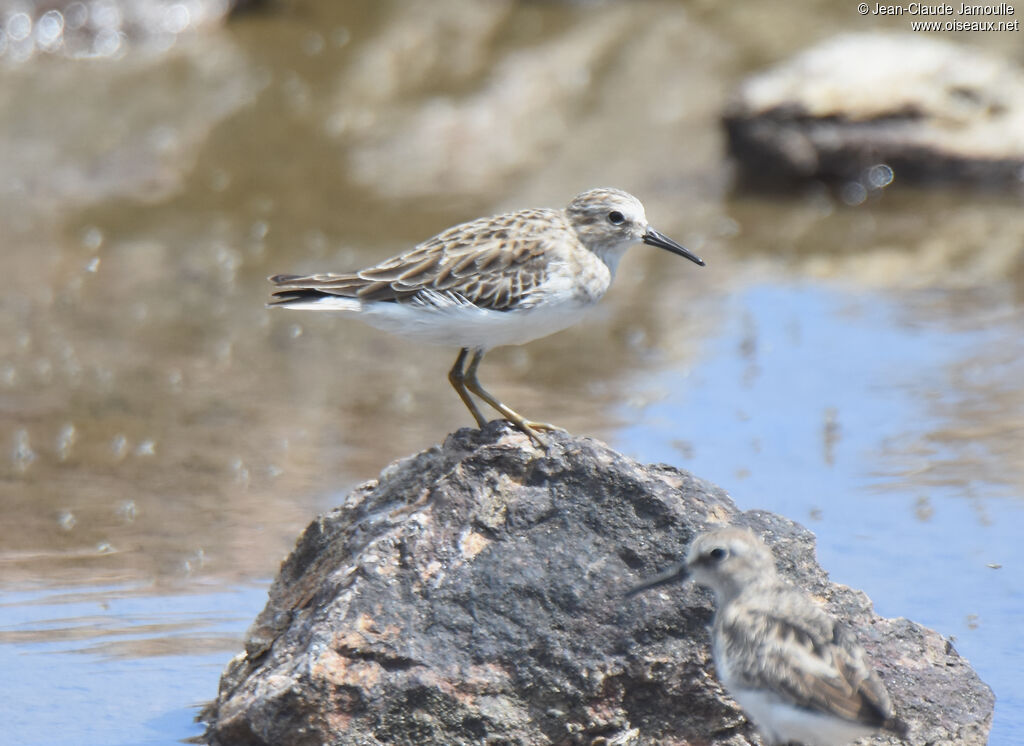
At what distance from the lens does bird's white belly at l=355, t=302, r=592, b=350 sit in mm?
6980

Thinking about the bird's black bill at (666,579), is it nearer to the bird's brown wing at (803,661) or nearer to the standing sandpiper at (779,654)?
the standing sandpiper at (779,654)

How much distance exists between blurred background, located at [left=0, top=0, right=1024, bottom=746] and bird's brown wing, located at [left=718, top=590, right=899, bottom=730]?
1.70m

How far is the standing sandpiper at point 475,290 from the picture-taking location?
701 cm

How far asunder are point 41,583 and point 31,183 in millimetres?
8494

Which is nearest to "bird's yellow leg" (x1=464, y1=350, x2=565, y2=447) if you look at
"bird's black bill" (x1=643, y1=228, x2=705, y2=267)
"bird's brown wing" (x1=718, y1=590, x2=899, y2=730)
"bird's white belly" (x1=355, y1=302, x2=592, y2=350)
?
"bird's white belly" (x1=355, y1=302, x2=592, y2=350)

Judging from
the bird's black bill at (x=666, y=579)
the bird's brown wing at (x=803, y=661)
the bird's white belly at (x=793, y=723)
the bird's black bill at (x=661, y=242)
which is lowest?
the bird's white belly at (x=793, y=723)

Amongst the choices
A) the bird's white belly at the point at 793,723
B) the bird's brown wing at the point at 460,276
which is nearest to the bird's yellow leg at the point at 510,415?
the bird's brown wing at the point at 460,276

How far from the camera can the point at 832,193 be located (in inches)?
664

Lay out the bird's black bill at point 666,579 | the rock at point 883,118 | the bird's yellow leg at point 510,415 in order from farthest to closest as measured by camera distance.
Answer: the rock at point 883,118
the bird's yellow leg at point 510,415
the bird's black bill at point 666,579

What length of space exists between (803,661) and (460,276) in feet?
8.84

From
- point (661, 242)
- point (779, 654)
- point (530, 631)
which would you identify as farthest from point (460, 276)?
point (779, 654)

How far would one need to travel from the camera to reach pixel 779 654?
5.39 m

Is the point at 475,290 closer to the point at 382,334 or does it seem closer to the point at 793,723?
the point at 793,723

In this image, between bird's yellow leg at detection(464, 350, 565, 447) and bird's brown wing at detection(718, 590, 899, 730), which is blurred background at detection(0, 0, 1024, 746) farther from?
bird's yellow leg at detection(464, 350, 565, 447)
